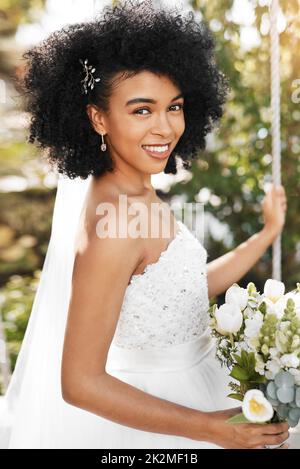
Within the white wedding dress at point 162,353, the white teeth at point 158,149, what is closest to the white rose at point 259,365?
the white wedding dress at point 162,353

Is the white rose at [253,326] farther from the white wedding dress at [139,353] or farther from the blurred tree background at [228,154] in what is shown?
the blurred tree background at [228,154]

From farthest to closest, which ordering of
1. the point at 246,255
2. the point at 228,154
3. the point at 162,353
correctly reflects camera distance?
the point at 228,154, the point at 246,255, the point at 162,353

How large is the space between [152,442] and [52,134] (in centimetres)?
67

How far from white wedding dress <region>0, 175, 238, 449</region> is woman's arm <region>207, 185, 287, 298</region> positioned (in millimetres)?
293

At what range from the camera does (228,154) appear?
2.86 metres

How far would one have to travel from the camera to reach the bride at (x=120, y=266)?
1053 mm

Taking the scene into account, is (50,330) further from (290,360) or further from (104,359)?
(290,360)

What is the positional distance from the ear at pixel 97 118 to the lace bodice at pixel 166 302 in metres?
0.26

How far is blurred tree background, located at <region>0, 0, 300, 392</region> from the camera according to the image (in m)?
2.58

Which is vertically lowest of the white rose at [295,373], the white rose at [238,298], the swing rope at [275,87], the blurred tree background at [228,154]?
the white rose at [295,373]

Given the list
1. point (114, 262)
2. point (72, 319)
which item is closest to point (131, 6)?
point (114, 262)

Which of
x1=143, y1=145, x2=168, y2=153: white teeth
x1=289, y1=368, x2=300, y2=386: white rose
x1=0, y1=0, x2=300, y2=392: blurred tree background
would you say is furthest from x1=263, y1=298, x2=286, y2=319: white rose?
x1=0, y1=0, x2=300, y2=392: blurred tree background

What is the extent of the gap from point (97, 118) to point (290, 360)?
1.92 ft

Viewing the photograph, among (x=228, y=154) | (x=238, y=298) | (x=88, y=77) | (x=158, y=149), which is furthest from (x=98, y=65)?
(x=228, y=154)
